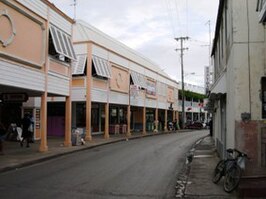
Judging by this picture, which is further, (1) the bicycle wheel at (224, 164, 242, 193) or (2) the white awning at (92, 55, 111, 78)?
(2) the white awning at (92, 55, 111, 78)

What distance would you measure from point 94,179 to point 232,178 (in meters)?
4.20

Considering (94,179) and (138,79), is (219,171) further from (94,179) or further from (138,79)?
(138,79)

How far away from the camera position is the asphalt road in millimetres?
9953

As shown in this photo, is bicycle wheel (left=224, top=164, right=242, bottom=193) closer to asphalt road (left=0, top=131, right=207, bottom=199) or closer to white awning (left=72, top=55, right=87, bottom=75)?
asphalt road (left=0, top=131, right=207, bottom=199)

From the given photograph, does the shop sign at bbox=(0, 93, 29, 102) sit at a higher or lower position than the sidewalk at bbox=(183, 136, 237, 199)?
higher

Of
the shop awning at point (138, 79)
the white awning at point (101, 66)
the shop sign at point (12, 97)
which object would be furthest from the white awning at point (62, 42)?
the shop awning at point (138, 79)

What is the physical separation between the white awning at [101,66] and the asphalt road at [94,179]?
12752 mm

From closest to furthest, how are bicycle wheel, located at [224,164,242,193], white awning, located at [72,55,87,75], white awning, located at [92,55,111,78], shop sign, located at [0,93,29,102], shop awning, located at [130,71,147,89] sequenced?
bicycle wheel, located at [224,164,242,193]
shop sign, located at [0,93,29,102]
white awning, located at [72,55,87,75]
white awning, located at [92,55,111,78]
shop awning, located at [130,71,147,89]

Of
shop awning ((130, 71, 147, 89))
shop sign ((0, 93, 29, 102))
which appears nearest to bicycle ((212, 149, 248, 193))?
shop sign ((0, 93, 29, 102))

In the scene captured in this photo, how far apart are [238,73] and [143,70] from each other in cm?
3197

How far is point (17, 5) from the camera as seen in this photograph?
55.5 feet

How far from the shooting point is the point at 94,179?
1214 cm

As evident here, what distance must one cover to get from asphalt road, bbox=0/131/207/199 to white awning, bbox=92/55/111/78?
41.8 ft

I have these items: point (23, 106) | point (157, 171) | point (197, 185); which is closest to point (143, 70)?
point (23, 106)
